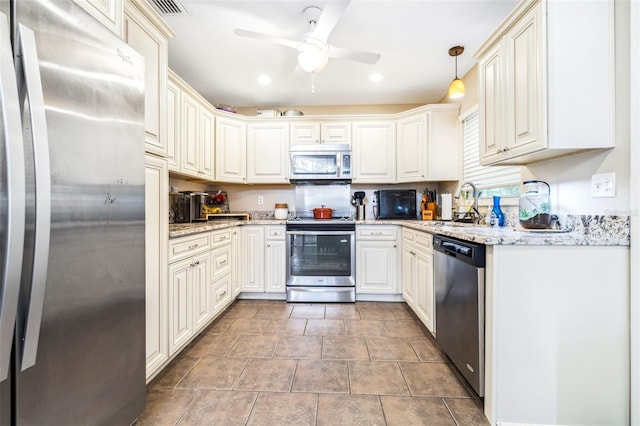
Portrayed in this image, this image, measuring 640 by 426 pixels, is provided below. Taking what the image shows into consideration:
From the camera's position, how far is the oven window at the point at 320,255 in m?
3.21

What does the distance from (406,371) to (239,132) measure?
122 inches

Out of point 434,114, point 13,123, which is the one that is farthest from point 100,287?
point 434,114

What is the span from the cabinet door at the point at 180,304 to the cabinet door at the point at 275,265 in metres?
1.21

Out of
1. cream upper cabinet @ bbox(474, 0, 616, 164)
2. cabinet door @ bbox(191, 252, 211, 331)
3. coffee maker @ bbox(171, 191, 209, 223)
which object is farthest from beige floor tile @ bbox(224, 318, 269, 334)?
cream upper cabinet @ bbox(474, 0, 616, 164)

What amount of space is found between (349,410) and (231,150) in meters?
2.97

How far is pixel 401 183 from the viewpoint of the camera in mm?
3742

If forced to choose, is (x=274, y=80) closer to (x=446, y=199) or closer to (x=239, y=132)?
(x=239, y=132)

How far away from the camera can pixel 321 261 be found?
10.6 feet

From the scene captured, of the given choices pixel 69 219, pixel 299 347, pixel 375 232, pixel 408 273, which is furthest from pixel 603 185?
pixel 69 219

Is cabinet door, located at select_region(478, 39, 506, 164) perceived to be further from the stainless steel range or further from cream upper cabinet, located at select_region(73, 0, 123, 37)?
cream upper cabinet, located at select_region(73, 0, 123, 37)

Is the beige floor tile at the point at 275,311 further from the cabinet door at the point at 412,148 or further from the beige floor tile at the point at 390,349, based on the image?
the cabinet door at the point at 412,148

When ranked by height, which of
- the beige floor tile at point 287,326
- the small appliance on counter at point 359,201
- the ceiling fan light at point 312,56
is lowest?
the beige floor tile at point 287,326

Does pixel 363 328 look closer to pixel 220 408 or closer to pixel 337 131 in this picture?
pixel 220 408

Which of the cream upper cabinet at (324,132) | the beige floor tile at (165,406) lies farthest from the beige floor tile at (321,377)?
the cream upper cabinet at (324,132)
